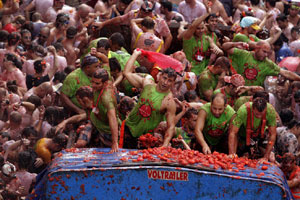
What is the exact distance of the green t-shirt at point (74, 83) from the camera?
1193cm

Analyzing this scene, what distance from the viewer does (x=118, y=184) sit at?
9812 mm

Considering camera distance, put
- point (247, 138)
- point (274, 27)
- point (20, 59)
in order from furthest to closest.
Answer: point (274, 27) → point (20, 59) → point (247, 138)

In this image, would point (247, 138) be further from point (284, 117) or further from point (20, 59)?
point (20, 59)

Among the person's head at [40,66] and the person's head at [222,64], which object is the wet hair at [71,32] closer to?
the person's head at [40,66]

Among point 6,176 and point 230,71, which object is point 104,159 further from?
point 230,71

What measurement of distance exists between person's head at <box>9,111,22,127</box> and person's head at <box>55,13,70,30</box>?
8.94ft

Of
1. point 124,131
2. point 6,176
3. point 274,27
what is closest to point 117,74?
point 124,131

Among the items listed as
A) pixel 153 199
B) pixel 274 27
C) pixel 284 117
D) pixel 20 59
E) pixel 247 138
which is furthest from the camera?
pixel 274 27

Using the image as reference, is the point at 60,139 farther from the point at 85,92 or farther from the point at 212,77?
the point at 212,77

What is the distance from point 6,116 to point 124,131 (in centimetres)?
251

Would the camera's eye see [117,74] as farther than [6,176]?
Yes

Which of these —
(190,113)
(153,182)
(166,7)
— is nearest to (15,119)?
(190,113)

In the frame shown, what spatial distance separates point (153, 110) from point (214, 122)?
3.01ft

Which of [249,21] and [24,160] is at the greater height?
[249,21]
